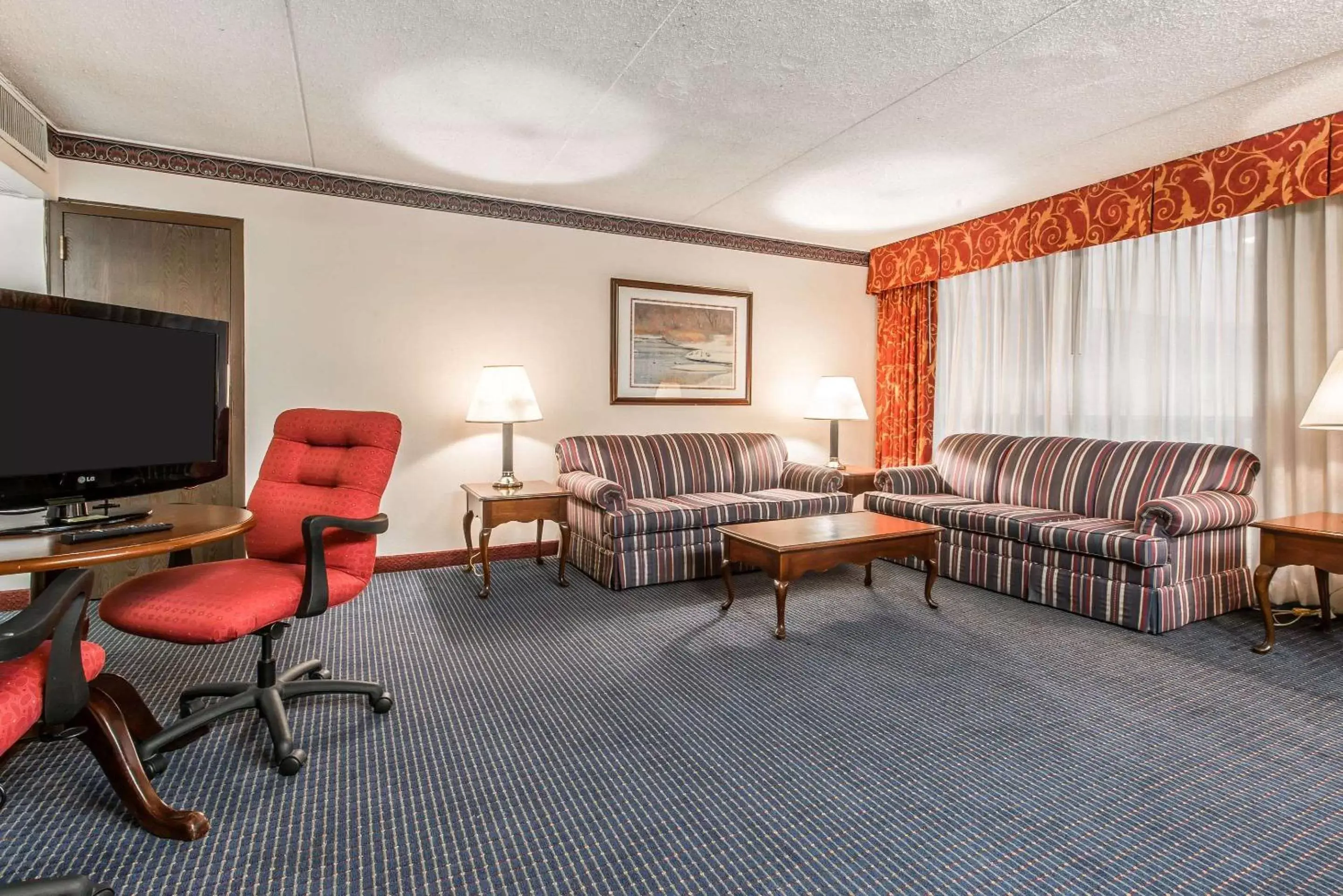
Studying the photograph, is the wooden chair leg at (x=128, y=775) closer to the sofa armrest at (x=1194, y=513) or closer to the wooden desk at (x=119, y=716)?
the wooden desk at (x=119, y=716)

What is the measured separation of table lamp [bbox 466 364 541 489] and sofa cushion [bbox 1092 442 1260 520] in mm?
3443

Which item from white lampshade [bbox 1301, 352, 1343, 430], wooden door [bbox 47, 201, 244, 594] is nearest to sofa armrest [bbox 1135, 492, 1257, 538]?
white lampshade [bbox 1301, 352, 1343, 430]

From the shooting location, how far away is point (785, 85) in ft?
9.48

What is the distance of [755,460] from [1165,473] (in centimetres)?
249

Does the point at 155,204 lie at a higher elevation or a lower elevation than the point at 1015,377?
higher

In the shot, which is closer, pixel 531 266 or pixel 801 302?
pixel 531 266

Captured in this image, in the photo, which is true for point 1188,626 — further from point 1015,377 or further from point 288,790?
point 288,790

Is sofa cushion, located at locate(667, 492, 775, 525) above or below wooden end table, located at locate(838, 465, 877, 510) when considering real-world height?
below

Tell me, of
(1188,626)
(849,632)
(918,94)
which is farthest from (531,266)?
(1188,626)

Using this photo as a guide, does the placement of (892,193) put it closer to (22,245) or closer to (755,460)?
(755,460)

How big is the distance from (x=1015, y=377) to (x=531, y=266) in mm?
3606

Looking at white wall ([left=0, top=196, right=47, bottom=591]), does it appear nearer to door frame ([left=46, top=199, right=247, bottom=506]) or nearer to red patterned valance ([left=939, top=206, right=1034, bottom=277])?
door frame ([left=46, top=199, right=247, bottom=506])

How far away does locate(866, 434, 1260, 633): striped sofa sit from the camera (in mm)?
3215

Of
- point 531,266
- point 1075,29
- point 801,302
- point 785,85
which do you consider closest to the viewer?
point 1075,29
